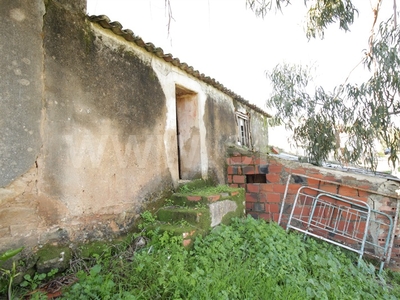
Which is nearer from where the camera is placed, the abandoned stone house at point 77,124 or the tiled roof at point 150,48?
the abandoned stone house at point 77,124

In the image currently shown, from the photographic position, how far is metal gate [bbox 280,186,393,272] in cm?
445

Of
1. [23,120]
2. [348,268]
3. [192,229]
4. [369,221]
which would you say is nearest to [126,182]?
[192,229]

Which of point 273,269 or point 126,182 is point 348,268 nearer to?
point 273,269

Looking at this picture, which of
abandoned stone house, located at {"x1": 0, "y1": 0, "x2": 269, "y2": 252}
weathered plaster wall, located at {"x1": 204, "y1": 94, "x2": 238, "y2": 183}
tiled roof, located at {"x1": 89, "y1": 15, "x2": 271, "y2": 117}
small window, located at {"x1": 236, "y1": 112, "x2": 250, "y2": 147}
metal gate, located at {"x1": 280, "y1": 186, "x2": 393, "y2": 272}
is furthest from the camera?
small window, located at {"x1": 236, "y1": 112, "x2": 250, "y2": 147}

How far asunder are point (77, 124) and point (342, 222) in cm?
471

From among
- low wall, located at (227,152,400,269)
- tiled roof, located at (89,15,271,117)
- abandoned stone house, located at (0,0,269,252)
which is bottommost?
low wall, located at (227,152,400,269)

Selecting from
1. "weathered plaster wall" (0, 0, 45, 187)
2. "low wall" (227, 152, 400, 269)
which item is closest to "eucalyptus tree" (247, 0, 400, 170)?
"low wall" (227, 152, 400, 269)

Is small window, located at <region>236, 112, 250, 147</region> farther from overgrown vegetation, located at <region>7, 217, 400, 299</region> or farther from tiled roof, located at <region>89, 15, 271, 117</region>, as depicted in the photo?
overgrown vegetation, located at <region>7, 217, 400, 299</region>

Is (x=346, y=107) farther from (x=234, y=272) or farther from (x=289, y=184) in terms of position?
(x=234, y=272)

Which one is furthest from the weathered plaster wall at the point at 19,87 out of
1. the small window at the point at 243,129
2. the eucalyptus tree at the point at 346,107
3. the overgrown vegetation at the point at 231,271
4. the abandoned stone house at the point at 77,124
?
the small window at the point at 243,129

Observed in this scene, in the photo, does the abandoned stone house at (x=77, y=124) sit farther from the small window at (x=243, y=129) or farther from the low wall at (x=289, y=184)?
the small window at (x=243, y=129)

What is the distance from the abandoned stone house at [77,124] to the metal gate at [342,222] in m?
2.61

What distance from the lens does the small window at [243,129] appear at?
728 centimetres

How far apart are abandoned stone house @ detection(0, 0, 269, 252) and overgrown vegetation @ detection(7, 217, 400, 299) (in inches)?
25.1
